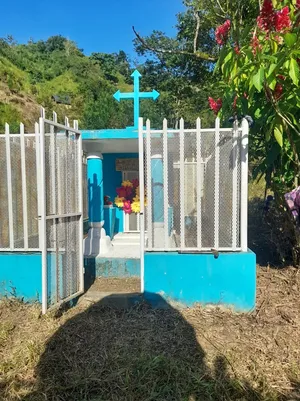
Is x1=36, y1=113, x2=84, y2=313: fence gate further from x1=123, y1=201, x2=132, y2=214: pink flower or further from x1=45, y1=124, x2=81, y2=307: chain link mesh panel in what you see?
x1=123, y1=201, x2=132, y2=214: pink flower

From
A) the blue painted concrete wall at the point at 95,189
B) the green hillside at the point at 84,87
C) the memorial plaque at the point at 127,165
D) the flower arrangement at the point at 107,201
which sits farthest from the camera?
the green hillside at the point at 84,87

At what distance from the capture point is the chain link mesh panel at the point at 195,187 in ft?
12.0

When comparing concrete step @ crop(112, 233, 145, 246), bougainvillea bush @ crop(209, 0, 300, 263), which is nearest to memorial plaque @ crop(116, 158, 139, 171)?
concrete step @ crop(112, 233, 145, 246)

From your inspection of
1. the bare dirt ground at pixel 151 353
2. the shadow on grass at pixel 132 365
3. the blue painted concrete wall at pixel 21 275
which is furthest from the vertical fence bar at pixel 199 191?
Answer: the blue painted concrete wall at pixel 21 275

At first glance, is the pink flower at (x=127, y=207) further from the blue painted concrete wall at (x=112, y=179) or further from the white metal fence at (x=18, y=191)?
the white metal fence at (x=18, y=191)

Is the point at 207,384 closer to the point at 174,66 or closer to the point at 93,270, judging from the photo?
the point at 93,270

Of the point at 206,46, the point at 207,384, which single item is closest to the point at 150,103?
the point at 206,46

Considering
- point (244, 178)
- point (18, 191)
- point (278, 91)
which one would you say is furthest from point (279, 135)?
point (18, 191)

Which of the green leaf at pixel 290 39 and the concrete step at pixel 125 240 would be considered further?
the concrete step at pixel 125 240

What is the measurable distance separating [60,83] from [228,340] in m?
33.1

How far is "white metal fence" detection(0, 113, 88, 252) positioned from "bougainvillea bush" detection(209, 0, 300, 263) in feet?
7.38

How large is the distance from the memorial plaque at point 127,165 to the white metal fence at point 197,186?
2645 mm

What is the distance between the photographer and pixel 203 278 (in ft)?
12.0

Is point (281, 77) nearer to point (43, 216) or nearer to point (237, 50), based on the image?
point (237, 50)
